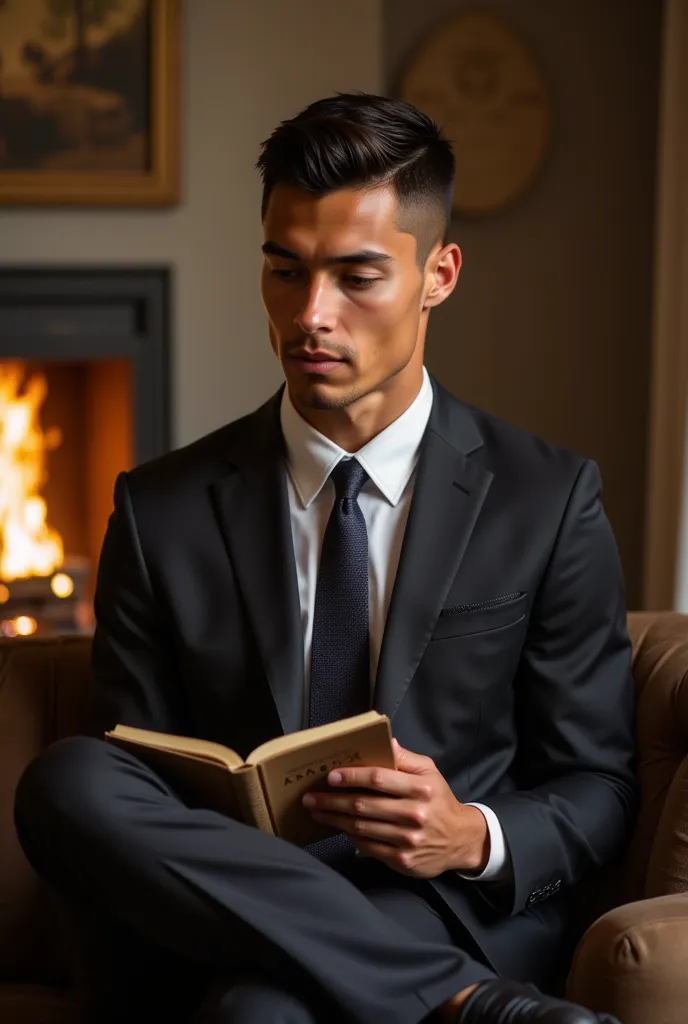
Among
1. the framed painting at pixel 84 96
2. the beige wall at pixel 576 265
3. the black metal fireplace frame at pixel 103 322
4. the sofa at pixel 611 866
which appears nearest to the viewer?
the sofa at pixel 611 866

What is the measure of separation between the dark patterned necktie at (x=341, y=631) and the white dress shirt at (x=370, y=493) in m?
0.02

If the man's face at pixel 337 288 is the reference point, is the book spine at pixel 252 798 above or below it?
below

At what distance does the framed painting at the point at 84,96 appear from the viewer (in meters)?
3.21

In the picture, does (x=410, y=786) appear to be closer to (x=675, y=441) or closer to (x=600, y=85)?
(x=675, y=441)

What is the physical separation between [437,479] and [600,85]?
2.55 meters

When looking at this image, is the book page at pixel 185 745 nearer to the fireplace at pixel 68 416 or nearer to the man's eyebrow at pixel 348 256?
the man's eyebrow at pixel 348 256

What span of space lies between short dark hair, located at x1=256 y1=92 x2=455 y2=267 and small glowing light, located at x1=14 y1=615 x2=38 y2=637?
2.02 meters

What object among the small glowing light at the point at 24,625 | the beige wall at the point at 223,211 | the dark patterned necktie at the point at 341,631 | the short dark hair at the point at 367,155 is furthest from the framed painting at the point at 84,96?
the dark patterned necktie at the point at 341,631

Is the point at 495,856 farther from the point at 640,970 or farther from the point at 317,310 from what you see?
the point at 317,310

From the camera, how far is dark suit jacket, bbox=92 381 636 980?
65.4 inches

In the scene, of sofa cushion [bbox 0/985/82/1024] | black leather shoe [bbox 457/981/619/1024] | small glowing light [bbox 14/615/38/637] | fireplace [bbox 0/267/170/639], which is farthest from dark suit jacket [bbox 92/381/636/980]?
small glowing light [bbox 14/615/38/637]

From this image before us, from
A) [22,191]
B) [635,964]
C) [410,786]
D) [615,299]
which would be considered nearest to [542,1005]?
[635,964]

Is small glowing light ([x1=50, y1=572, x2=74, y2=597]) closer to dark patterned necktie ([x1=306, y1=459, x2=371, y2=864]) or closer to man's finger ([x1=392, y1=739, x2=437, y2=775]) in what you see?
dark patterned necktie ([x1=306, y1=459, x2=371, y2=864])

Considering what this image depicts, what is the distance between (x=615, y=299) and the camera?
13.2 feet
